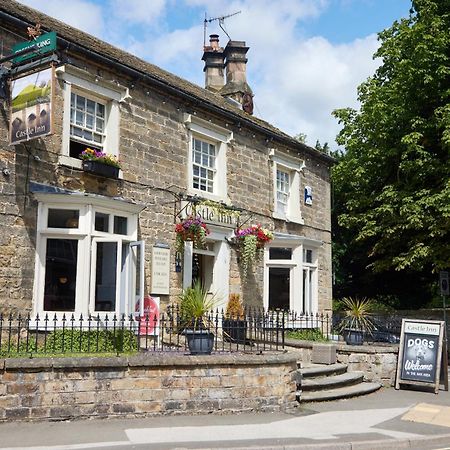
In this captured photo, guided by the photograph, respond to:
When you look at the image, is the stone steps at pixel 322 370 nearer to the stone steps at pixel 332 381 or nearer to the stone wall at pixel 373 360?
the stone steps at pixel 332 381

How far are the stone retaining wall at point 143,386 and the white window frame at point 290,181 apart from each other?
8.66m

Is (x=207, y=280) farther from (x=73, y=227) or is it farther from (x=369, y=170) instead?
(x=369, y=170)

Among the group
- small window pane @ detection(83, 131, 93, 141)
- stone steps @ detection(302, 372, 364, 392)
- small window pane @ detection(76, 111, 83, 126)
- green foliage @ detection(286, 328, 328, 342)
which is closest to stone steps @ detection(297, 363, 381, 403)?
stone steps @ detection(302, 372, 364, 392)

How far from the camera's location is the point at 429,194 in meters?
18.9

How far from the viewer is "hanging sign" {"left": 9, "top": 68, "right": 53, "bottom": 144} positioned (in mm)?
9906

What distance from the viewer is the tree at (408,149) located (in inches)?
733

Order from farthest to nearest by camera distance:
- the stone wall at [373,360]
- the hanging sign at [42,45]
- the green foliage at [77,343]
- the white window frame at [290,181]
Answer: the white window frame at [290,181] < the stone wall at [373,360] < the green foliage at [77,343] < the hanging sign at [42,45]

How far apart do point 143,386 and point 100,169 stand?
17.1ft

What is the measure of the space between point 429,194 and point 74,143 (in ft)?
39.5

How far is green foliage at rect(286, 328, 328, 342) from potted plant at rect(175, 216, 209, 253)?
13.0ft

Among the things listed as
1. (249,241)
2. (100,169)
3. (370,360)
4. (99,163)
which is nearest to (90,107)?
(99,163)

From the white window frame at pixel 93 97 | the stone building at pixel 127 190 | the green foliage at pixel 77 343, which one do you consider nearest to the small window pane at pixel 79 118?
the stone building at pixel 127 190

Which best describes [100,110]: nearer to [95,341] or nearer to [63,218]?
[63,218]

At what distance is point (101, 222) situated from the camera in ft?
39.2
